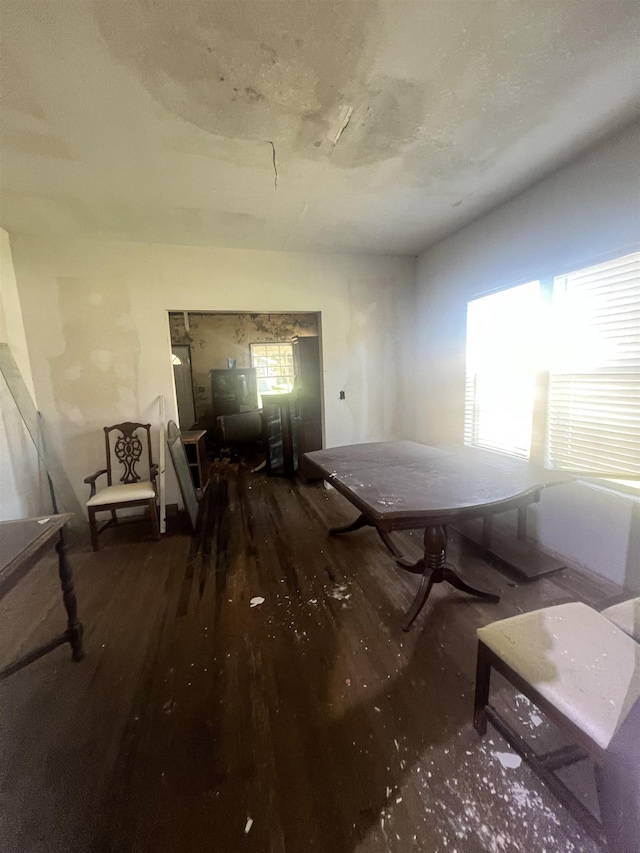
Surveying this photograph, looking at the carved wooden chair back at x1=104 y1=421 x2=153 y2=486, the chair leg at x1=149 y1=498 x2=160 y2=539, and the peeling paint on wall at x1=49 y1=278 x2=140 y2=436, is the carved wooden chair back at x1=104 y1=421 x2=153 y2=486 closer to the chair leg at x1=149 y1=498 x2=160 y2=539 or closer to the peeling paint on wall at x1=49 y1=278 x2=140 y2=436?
the peeling paint on wall at x1=49 y1=278 x2=140 y2=436

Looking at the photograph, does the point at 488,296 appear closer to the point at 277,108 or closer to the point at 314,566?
the point at 277,108

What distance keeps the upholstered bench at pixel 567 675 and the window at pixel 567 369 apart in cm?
131

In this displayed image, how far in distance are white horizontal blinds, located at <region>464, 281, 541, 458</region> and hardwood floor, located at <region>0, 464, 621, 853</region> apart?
115 centimetres

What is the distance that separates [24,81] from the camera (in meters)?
1.36

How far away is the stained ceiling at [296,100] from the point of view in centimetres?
118

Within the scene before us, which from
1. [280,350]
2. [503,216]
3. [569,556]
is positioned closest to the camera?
[569,556]

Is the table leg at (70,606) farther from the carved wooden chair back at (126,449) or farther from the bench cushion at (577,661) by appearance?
the bench cushion at (577,661)

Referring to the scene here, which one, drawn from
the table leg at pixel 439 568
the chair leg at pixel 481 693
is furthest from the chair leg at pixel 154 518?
the chair leg at pixel 481 693

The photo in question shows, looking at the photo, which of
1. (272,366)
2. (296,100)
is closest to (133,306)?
(296,100)

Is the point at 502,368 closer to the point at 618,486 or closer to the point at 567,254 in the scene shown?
the point at 567,254

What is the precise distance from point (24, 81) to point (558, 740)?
3331mm

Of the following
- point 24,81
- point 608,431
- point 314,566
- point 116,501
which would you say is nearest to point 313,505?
point 314,566

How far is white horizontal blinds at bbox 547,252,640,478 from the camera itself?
1.89 m

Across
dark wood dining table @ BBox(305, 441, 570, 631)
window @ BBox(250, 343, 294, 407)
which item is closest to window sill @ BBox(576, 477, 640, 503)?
dark wood dining table @ BBox(305, 441, 570, 631)
